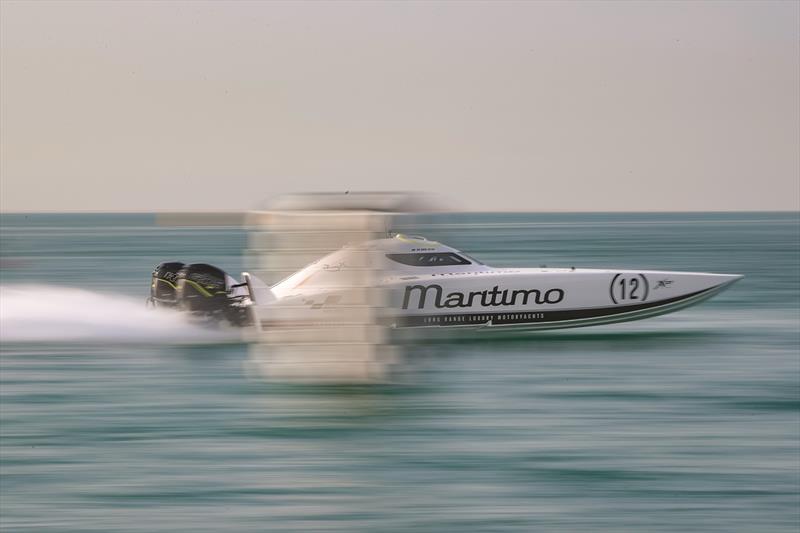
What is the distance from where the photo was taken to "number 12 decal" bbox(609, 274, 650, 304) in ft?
43.3

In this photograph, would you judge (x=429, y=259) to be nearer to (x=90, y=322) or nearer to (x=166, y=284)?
(x=166, y=284)

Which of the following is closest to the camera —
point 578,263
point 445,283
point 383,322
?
point 383,322

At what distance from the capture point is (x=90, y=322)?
49.8 feet

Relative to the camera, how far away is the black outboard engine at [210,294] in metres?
12.6

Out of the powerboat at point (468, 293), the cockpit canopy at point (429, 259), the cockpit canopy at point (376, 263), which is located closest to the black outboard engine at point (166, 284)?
the powerboat at point (468, 293)

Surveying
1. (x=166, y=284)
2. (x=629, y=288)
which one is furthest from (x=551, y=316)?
(x=166, y=284)

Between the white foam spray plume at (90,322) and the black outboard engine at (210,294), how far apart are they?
0.21 m

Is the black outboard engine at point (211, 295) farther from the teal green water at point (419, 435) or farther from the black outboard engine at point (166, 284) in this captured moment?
the teal green water at point (419, 435)

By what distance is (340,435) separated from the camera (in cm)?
897

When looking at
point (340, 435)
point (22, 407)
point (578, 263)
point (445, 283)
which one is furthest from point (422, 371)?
point (578, 263)

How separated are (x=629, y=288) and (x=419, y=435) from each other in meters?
5.02

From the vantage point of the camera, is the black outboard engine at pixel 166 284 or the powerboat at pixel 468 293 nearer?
the powerboat at pixel 468 293

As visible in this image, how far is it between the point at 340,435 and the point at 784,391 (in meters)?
4.21

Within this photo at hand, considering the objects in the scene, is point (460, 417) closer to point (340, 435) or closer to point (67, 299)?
point (340, 435)
